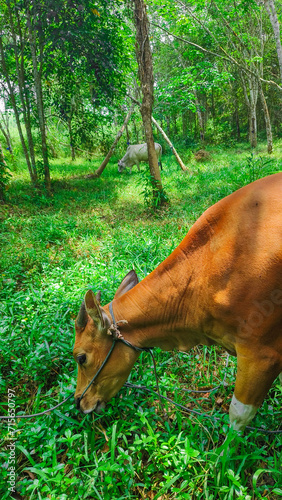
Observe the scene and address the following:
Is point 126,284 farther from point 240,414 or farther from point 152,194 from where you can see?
point 152,194

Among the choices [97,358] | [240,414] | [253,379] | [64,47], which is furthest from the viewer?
[64,47]

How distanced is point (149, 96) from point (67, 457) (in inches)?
247

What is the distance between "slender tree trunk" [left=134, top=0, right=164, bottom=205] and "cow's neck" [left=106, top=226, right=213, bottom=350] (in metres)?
4.67

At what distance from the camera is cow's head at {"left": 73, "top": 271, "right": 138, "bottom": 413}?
2002mm

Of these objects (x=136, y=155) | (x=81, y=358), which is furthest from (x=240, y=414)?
(x=136, y=155)

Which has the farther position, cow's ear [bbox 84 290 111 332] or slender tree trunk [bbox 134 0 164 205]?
slender tree trunk [bbox 134 0 164 205]

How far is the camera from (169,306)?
2.06 metres

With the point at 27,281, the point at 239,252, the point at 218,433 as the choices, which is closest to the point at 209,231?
the point at 239,252

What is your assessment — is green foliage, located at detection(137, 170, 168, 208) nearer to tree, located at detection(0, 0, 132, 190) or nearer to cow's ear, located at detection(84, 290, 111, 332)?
tree, located at detection(0, 0, 132, 190)

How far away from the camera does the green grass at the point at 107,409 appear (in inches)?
72.2

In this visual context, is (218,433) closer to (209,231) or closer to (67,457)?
(67,457)

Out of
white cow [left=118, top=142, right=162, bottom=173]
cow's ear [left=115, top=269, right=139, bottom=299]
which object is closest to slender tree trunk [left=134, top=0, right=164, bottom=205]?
cow's ear [left=115, top=269, right=139, bottom=299]

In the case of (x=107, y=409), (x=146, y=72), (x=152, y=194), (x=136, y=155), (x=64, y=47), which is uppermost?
(x=64, y=47)

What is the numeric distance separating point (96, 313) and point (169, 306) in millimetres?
506
